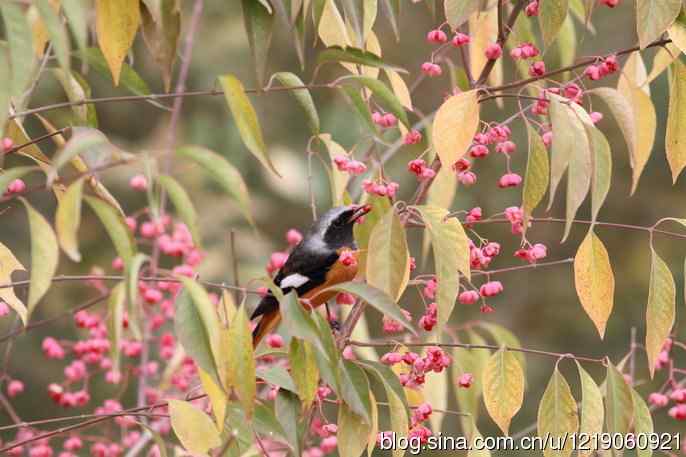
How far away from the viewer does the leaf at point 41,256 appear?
154cm

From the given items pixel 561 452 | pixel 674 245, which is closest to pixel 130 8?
pixel 561 452

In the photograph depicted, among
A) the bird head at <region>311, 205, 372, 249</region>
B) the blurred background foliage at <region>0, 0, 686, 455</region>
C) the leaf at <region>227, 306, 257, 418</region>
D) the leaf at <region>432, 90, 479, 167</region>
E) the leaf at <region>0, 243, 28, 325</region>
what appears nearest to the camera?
the leaf at <region>227, 306, 257, 418</region>

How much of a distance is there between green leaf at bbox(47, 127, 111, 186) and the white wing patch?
2.04 metres

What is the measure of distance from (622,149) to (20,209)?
3975 mm

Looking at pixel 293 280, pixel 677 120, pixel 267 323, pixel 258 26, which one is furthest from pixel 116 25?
pixel 267 323

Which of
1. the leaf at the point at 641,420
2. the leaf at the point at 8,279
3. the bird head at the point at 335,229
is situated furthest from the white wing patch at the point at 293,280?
the leaf at the point at 641,420

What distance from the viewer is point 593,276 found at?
2049 millimetres

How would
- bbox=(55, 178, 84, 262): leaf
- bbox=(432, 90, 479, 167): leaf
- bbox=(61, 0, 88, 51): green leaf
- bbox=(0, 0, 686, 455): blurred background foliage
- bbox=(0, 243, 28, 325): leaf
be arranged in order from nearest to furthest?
bbox=(55, 178, 84, 262): leaf, bbox=(61, 0, 88, 51): green leaf, bbox=(432, 90, 479, 167): leaf, bbox=(0, 243, 28, 325): leaf, bbox=(0, 0, 686, 455): blurred background foliage

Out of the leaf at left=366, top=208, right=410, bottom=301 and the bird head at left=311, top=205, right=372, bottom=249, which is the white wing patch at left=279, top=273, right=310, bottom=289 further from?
the leaf at left=366, top=208, right=410, bottom=301

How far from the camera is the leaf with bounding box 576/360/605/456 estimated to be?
6.89 feet

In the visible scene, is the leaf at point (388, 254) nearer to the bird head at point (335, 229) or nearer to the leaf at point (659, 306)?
the leaf at point (659, 306)

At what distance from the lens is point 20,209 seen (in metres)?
7.52

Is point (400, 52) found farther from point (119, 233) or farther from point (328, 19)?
point (119, 233)

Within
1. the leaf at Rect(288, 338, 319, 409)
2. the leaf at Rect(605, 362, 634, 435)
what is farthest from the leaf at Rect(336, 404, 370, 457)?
the leaf at Rect(605, 362, 634, 435)
